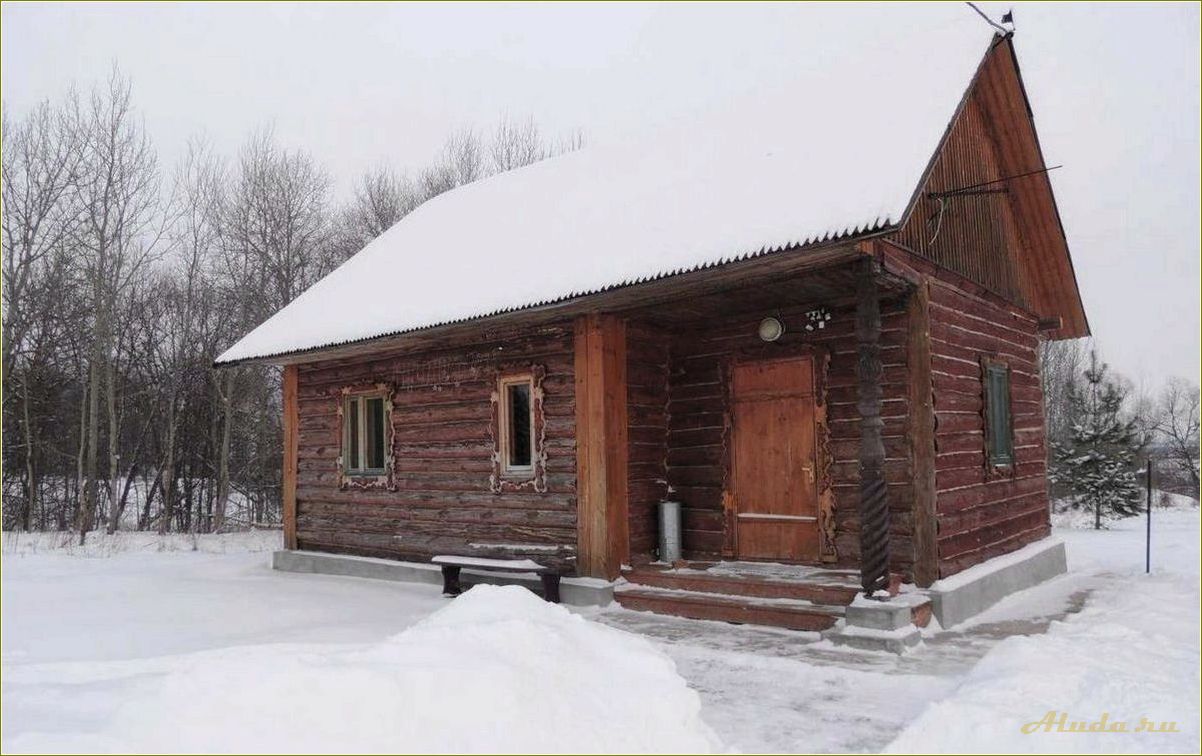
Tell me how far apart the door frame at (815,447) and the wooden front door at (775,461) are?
37 mm

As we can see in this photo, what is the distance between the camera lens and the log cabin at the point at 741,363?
8062 millimetres

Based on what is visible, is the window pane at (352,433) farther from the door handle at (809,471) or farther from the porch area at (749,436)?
the door handle at (809,471)

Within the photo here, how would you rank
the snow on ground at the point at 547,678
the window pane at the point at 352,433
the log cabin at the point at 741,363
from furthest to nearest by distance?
1. the window pane at the point at 352,433
2. the log cabin at the point at 741,363
3. the snow on ground at the point at 547,678

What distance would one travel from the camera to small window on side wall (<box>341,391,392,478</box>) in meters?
12.4

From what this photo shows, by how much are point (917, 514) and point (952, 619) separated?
3.31 ft

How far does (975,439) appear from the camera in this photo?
959cm

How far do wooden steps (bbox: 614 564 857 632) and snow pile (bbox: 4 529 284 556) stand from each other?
1062cm

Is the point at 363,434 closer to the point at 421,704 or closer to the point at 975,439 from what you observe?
the point at 975,439

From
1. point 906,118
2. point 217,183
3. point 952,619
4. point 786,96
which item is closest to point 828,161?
point 906,118

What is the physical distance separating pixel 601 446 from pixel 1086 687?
5.10 metres

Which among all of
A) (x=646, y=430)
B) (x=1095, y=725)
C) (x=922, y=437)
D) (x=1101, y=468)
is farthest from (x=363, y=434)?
(x=1101, y=468)

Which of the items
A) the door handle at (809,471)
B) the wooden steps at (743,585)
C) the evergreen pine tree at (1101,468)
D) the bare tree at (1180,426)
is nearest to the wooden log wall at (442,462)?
the wooden steps at (743,585)

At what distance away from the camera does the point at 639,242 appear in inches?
361

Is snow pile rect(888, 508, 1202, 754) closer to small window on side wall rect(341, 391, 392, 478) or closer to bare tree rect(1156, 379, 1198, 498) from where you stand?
small window on side wall rect(341, 391, 392, 478)
